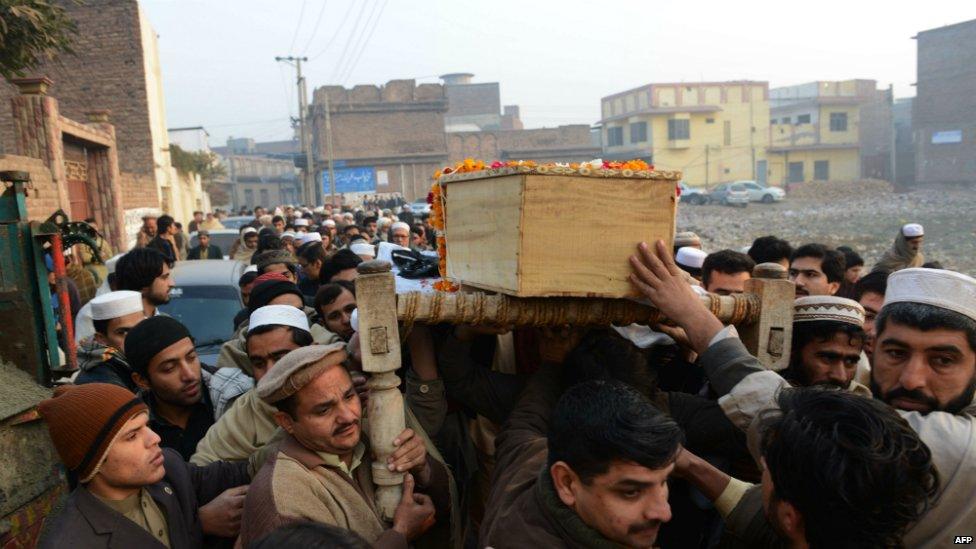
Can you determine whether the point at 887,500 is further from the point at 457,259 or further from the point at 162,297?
the point at 162,297

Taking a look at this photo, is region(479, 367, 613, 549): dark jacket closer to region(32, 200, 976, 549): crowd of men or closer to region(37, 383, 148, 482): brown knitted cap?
region(32, 200, 976, 549): crowd of men

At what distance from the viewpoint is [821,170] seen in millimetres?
56188

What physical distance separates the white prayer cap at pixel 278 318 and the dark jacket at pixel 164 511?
2.30 feet

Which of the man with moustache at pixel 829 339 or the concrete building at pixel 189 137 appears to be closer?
the man with moustache at pixel 829 339

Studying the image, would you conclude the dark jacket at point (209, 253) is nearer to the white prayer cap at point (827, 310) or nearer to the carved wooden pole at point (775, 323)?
the white prayer cap at point (827, 310)

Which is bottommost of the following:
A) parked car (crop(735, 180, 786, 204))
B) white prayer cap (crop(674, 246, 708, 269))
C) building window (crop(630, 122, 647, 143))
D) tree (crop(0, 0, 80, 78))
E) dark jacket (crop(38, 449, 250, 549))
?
parked car (crop(735, 180, 786, 204))

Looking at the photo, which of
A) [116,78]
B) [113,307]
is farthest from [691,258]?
[116,78]

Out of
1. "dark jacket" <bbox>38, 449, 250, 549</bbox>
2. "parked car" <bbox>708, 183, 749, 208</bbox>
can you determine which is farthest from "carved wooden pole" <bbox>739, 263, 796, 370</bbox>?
"parked car" <bbox>708, 183, 749, 208</bbox>

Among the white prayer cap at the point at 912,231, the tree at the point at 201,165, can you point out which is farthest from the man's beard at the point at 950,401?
the tree at the point at 201,165

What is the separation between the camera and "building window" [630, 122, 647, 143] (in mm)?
55531

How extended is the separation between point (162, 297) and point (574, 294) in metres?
3.91

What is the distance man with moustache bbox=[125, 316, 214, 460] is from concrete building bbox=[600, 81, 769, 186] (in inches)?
2126

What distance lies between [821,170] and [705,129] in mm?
9527

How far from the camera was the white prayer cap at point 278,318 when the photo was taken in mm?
3301
